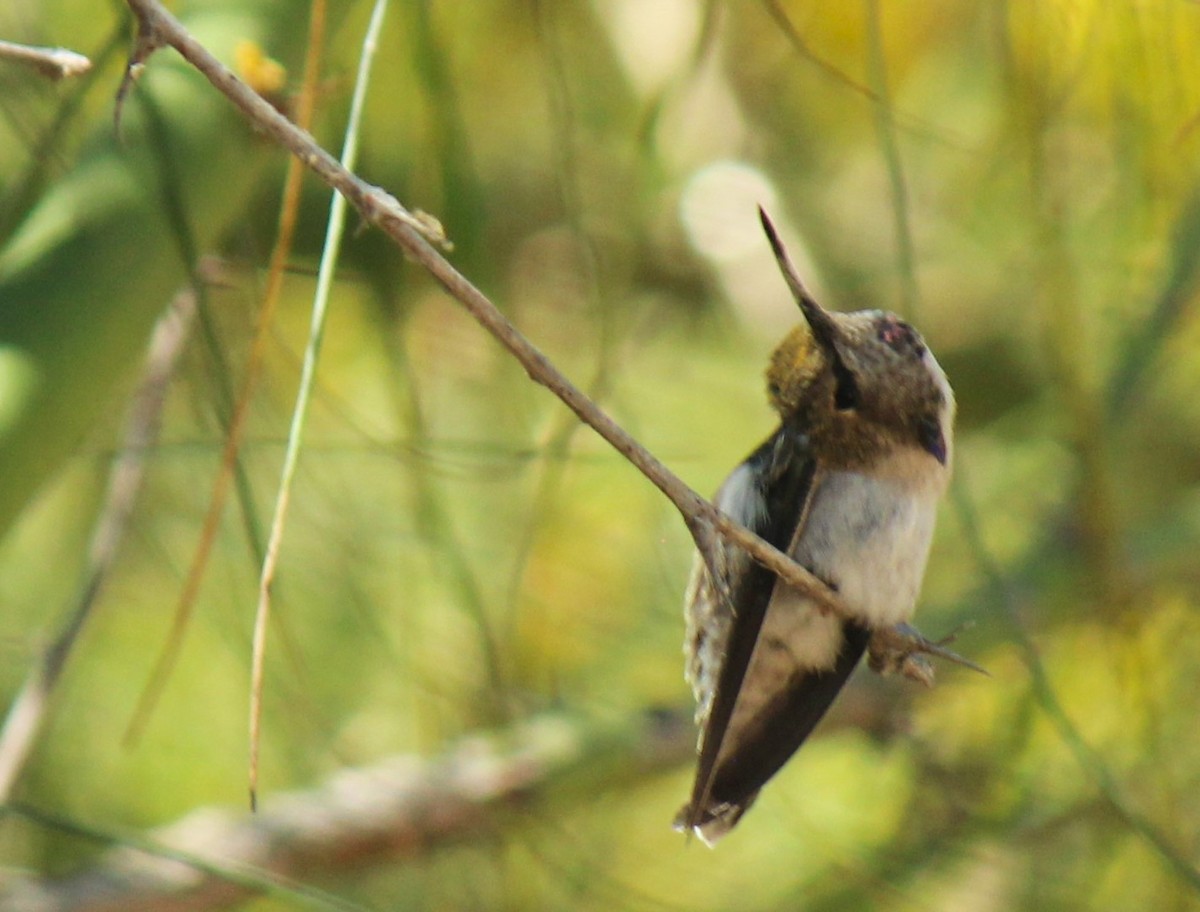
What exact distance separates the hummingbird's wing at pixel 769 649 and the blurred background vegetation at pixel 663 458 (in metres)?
0.15

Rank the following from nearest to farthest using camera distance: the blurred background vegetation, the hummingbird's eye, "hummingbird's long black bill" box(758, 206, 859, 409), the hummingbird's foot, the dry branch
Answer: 1. the hummingbird's foot
2. "hummingbird's long black bill" box(758, 206, 859, 409)
3. the hummingbird's eye
4. the blurred background vegetation
5. the dry branch

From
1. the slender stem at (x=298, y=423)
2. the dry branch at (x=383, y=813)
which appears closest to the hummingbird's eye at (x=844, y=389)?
the dry branch at (x=383, y=813)

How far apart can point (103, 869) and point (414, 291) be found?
113 centimetres

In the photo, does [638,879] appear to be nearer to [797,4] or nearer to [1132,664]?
[1132,664]

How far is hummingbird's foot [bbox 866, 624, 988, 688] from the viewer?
1.28 m

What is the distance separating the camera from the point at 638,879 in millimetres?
2314

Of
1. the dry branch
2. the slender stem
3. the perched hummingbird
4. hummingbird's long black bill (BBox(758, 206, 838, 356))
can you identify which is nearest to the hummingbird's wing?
the perched hummingbird

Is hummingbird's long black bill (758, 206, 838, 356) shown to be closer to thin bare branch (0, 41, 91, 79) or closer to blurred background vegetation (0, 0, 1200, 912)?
blurred background vegetation (0, 0, 1200, 912)

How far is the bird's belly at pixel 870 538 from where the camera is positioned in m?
1.53

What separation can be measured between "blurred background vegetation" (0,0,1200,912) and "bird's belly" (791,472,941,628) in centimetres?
20

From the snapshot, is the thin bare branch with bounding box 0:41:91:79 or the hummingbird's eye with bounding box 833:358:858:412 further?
the hummingbird's eye with bounding box 833:358:858:412

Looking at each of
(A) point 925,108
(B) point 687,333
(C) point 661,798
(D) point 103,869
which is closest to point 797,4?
(A) point 925,108

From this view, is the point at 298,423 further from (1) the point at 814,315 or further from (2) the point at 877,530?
(2) the point at 877,530

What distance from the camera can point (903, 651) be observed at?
139 cm
